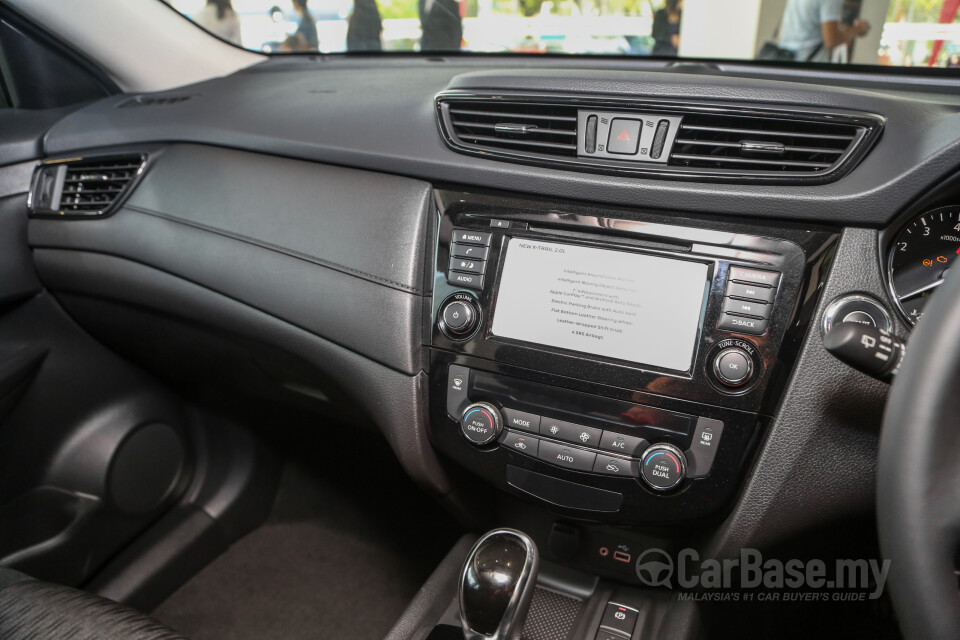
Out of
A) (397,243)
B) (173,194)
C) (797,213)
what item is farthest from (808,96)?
(173,194)

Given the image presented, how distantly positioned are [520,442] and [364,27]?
1.08 meters

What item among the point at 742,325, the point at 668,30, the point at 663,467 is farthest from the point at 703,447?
the point at 668,30

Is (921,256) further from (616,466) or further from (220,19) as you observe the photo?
(220,19)

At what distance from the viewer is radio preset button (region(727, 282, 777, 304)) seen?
799mm

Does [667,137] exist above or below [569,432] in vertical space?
above

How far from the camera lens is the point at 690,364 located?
32.9 inches

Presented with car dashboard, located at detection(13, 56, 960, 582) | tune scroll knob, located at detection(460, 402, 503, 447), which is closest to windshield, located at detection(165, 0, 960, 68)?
car dashboard, located at detection(13, 56, 960, 582)

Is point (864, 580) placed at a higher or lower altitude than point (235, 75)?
lower

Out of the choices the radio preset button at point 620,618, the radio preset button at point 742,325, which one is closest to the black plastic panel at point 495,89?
the radio preset button at point 742,325

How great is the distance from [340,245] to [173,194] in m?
0.41

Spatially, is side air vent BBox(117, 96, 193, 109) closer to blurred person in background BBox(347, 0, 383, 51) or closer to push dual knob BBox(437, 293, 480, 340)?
blurred person in background BBox(347, 0, 383, 51)

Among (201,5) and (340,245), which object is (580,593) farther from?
(201,5)

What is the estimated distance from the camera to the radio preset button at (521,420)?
0.92m

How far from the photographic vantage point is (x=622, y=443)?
884 millimetres
